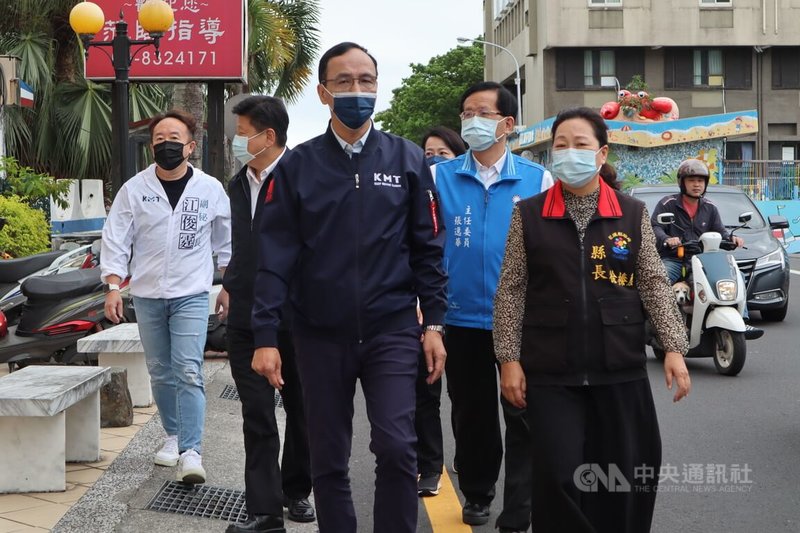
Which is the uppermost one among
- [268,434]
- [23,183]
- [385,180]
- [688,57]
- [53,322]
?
[688,57]

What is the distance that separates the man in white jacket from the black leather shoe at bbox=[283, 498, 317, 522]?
701mm

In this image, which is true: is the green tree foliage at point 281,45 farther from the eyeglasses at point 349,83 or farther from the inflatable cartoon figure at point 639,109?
the eyeglasses at point 349,83

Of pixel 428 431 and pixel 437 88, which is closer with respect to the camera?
pixel 428 431

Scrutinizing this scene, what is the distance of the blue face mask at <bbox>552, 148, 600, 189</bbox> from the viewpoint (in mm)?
4492

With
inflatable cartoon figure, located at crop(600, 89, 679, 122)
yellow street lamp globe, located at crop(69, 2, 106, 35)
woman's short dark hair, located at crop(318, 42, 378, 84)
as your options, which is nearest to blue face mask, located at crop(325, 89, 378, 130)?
woman's short dark hair, located at crop(318, 42, 378, 84)

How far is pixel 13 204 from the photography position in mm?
14609

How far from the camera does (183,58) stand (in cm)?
1958

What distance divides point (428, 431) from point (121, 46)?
26.9 ft

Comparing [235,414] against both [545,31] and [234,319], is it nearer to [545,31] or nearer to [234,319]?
[234,319]

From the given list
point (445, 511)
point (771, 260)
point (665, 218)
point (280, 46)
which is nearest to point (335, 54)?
point (445, 511)

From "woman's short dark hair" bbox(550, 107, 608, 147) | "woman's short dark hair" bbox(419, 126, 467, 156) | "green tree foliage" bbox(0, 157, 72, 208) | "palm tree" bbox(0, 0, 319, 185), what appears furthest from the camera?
"palm tree" bbox(0, 0, 319, 185)

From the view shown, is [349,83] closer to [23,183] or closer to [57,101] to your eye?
[23,183]

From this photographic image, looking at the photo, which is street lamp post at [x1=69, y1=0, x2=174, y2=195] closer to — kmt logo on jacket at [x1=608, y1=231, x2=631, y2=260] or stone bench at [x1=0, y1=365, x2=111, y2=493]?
stone bench at [x1=0, y1=365, x2=111, y2=493]

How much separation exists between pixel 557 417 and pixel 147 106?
2369 centimetres
